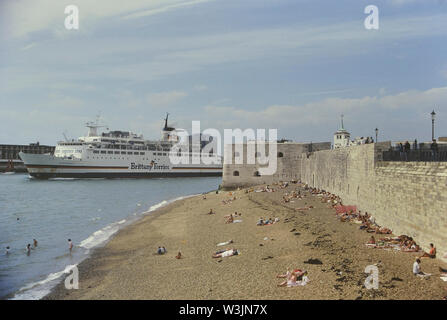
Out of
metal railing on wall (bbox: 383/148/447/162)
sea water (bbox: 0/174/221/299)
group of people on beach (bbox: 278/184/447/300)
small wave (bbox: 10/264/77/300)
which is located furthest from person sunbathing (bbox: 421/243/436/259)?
small wave (bbox: 10/264/77/300)

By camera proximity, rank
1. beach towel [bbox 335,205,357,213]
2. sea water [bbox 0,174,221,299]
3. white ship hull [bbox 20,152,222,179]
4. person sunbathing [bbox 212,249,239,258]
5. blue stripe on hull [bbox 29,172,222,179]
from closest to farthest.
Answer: person sunbathing [bbox 212,249,239,258] < sea water [bbox 0,174,221,299] < beach towel [bbox 335,205,357,213] < white ship hull [bbox 20,152,222,179] < blue stripe on hull [bbox 29,172,222,179]

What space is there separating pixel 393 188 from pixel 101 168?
50841 millimetres

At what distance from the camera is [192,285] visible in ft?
28.2

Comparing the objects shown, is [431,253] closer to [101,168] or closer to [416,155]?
[416,155]

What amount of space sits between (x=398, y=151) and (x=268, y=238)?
486cm

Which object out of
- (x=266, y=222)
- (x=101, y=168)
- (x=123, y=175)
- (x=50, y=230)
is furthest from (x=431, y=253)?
(x=123, y=175)

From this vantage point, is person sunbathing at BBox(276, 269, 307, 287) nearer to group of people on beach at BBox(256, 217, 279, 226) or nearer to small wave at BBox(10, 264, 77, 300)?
group of people on beach at BBox(256, 217, 279, 226)

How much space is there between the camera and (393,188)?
33.2 ft

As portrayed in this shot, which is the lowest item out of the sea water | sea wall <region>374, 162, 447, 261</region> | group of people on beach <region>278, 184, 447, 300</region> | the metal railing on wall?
the sea water

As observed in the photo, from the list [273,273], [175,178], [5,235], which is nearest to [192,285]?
[273,273]

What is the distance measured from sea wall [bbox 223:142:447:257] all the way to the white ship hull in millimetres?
41947

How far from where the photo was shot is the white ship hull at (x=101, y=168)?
5191 cm

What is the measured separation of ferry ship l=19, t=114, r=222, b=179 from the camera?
5244cm

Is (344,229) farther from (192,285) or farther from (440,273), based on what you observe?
(192,285)
